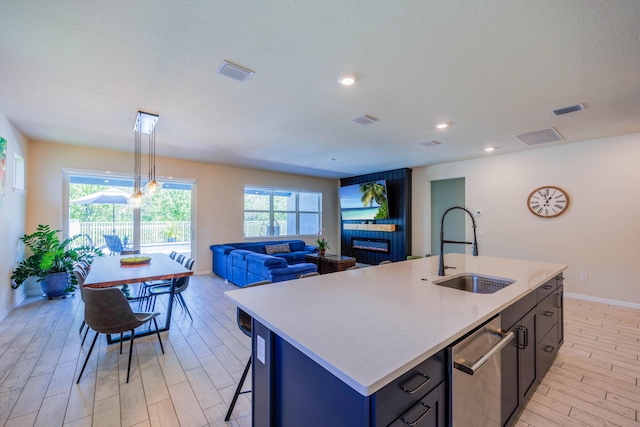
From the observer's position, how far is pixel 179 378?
2.27 metres

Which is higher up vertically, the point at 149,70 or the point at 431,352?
the point at 149,70

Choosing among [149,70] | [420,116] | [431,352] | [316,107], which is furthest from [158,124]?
[431,352]

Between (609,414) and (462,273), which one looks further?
(462,273)

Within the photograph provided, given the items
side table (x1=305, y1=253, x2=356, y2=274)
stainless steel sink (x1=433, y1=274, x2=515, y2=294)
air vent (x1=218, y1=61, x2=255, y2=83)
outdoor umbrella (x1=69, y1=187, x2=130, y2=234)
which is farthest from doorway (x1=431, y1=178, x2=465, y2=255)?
outdoor umbrella (x1=69, y1=187, x2=130, y2=234)

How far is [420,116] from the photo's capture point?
135 inches

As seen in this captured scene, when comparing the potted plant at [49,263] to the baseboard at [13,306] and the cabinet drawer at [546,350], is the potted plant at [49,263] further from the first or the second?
the cabinet drawer at [546,350]

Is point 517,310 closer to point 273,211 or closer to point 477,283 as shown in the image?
point 477,283

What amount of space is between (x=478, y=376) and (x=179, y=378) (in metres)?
2.25

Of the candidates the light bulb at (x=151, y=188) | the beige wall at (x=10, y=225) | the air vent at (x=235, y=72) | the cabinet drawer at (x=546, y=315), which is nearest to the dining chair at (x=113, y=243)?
the beige wall at (x=10, y=225)

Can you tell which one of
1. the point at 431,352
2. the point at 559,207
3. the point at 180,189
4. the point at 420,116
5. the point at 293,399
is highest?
the point at 420,116

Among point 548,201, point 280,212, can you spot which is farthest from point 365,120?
point 280,212

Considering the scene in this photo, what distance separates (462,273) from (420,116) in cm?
208

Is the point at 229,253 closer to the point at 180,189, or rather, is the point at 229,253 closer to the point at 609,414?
the point at 180,189

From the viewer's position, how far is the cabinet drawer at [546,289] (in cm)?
206
